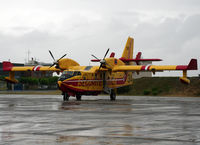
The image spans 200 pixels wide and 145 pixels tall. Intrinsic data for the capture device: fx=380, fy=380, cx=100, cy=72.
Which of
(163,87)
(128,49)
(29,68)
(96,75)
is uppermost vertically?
(128,49)

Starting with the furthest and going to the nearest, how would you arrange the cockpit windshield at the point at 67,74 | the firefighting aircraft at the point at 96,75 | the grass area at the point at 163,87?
the grass area at the point at 163,87 → the firefighting aircraft at the point at 96,75 → the cockpit windshield at the point at 67,74

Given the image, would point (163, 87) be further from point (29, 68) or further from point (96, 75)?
point (29, 68)

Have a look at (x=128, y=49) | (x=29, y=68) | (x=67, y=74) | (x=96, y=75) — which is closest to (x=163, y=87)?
(x=128, y=49)

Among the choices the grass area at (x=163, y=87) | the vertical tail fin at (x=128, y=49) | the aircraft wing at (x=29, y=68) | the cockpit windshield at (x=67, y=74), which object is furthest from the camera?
the grass area at (x=163, y=87)

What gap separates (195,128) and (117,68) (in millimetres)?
28572

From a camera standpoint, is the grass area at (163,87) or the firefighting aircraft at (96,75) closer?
the firefighting aircraft at (96,75)

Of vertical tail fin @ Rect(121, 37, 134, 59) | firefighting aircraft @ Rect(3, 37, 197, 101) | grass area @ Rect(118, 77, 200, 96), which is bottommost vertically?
grass area @ Rect(118, 77, 200, 96)

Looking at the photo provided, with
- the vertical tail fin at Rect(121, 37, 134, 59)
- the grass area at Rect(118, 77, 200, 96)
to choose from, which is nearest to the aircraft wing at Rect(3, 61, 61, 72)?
the vertical tail fin at Rect(121, 37, 134, 59)

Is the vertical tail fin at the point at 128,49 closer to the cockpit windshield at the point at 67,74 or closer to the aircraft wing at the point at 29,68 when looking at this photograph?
the aircraft wing at the point at 29,68

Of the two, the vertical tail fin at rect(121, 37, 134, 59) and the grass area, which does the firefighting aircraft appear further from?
the grass area

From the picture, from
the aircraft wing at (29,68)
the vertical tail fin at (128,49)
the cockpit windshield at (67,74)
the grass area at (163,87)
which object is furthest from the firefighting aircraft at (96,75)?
the grass area at (163,87)

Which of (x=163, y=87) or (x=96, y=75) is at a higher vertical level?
(x=96, y=75)

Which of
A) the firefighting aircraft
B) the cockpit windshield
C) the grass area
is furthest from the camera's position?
the grass area

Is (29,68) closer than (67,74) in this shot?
No
